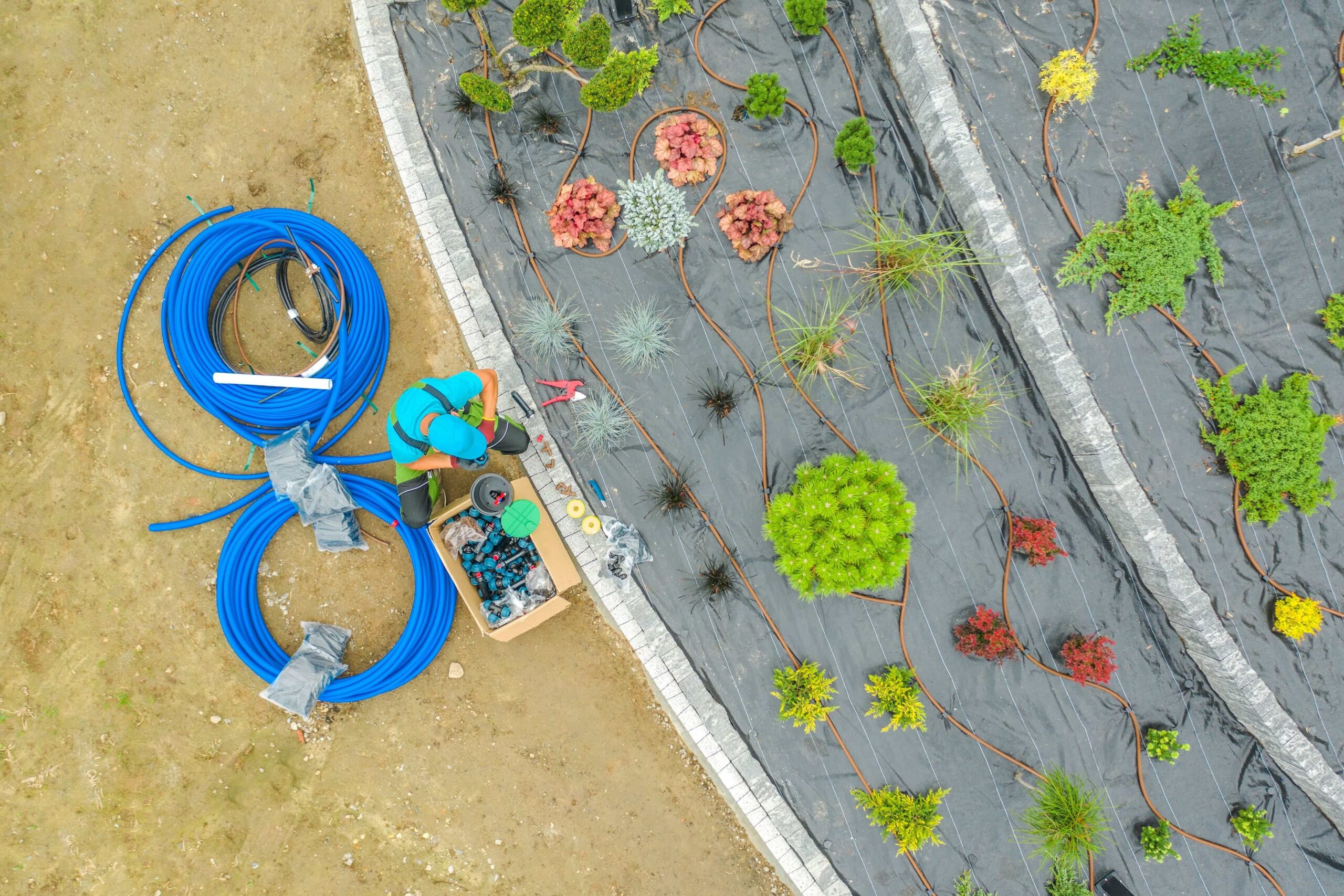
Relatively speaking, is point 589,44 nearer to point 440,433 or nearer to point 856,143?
point 856,143

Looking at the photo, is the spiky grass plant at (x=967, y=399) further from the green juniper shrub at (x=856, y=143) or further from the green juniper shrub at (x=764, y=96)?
the green juniper shrub at (x=764, y=96)

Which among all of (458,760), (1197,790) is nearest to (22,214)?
(458,760)

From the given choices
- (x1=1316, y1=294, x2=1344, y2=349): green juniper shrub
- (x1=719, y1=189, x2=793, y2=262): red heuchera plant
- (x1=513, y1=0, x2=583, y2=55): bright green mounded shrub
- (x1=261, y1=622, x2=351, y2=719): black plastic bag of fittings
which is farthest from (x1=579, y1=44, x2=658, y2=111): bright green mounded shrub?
(x1=1316, y1=294, x2=1344, y2=349): green juniper shrub

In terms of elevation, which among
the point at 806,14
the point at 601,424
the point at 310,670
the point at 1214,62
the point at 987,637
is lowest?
the point at 987,637

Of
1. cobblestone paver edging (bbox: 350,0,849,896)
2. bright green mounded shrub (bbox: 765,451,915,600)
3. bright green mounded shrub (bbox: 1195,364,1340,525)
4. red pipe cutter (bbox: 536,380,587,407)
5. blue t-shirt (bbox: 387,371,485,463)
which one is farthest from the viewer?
cobblestone paver edging (bbox: 350,0,849,896)

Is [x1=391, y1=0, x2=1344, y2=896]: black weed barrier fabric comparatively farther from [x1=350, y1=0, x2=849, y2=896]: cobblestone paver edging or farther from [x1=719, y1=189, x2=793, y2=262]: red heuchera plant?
[x1=350, y1=0, x2=849, y2=896]: cobblestone paver edging

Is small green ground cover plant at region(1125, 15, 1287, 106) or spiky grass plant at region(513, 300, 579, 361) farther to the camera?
spiky grass plant at region(513, 300, 579, 361)

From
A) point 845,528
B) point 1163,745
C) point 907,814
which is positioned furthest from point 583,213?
point 1163,745
